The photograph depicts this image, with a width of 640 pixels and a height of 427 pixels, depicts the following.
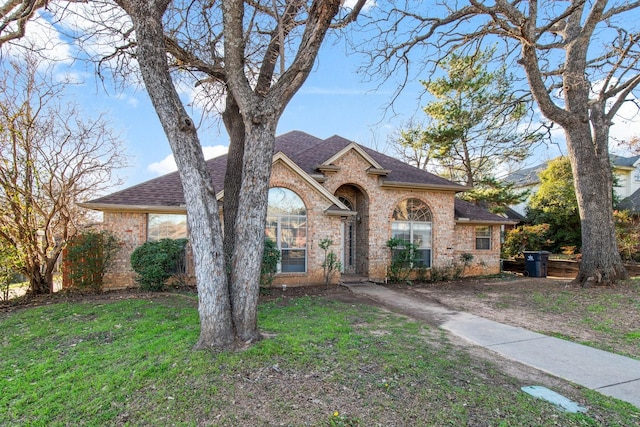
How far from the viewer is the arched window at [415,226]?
13.7 meters

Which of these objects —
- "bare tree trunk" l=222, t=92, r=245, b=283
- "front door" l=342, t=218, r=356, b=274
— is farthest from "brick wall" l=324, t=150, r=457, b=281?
"bare tree trunk" l=222, t=92, r=245, b=283

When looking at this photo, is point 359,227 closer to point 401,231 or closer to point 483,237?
point 401,231

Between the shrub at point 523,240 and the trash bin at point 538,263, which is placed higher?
the shrub at point 523,240

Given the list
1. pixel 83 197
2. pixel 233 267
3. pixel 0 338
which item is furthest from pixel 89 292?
pixel 233 267

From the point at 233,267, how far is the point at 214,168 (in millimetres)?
8688

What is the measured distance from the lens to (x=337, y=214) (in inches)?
459

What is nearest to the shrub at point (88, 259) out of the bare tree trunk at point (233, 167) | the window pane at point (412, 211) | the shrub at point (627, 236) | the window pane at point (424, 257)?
the bare tree trunk at point (233, 167)

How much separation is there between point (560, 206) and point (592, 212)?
11.8m

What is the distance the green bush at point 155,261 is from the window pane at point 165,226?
90 centimetres

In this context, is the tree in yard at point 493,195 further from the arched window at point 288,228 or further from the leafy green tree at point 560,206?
the arched window at point 288,228

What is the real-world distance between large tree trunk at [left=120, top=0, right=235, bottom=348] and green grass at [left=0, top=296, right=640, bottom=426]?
47 centimetres

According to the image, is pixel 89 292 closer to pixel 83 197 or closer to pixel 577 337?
pixel 83 197

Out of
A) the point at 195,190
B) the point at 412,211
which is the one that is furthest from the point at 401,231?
the point at 195,190

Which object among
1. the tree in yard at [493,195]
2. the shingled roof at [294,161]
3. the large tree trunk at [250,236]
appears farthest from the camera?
the tree in yard at [493,195]
